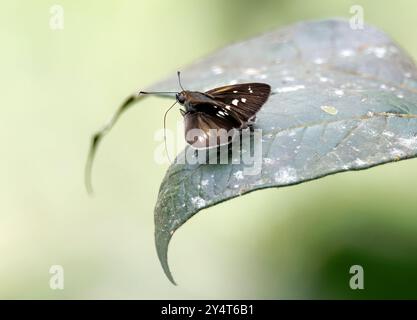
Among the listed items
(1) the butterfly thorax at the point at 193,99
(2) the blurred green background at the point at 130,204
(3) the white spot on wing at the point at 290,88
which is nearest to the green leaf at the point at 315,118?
(3) the white spot on wing at the point at 290,88

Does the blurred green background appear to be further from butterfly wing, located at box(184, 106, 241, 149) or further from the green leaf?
butterfly wing, located at box(184, 106, 241, 149)

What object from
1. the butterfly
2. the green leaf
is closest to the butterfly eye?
the butterfly

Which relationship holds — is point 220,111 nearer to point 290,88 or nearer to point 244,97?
point 244,97

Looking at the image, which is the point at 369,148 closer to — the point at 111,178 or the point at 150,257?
the point at 150,257

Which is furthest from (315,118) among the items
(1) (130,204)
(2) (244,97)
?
(1) (130,204)

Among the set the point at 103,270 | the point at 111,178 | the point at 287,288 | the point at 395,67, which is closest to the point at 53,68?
the point at 111,178

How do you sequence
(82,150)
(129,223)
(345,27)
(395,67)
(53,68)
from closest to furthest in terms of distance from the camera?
1. (395,67)
2. (345,27)
3. (129,223)
4. (82,150)
5. (53,68)
